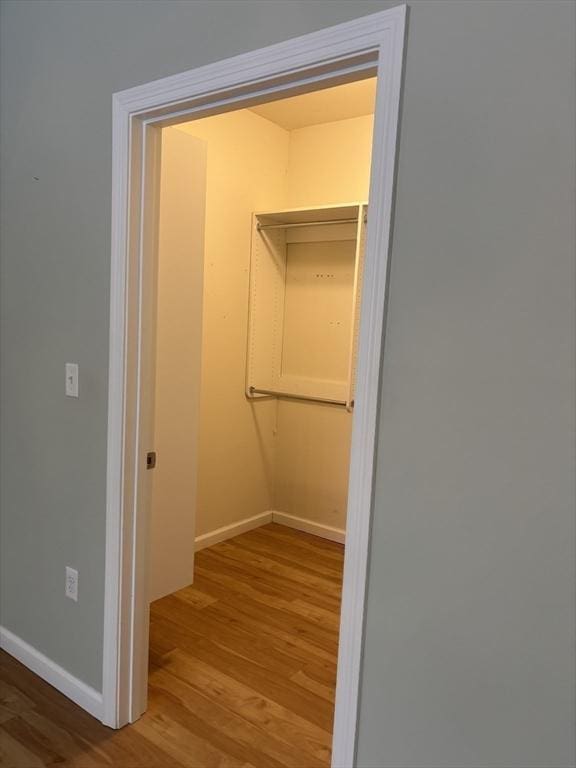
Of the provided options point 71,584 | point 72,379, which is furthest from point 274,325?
point 71,584

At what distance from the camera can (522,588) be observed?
105cm

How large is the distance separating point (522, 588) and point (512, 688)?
0.69 ft

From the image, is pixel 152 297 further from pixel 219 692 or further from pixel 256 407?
pixel 256 407

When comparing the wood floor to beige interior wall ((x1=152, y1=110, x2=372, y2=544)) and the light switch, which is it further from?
the light switch

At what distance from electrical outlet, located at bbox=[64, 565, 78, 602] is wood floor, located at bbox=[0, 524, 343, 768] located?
387 millimetres

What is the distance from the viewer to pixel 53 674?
6.64 ft

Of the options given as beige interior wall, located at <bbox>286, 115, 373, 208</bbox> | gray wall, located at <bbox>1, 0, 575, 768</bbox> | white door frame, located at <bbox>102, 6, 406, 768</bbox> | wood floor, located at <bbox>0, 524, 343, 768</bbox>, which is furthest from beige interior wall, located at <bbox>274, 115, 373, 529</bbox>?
gray wall, located at <bbox>1, 0, 575, 768</bbox>

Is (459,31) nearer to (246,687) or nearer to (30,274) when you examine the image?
(30,274)

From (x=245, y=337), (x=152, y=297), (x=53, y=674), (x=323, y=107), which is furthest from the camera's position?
(x=245, y=337)

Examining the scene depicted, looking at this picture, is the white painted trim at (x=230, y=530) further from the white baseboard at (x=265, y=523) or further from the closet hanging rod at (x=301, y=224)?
the closet hanging rod at (x=301, y=224)

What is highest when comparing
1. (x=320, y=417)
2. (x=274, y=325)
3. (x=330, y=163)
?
(x=330, y=163)

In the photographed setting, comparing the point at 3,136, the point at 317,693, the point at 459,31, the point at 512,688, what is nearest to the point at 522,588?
the point at 512,688

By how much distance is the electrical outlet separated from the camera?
1.93 metres

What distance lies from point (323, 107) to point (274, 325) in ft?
4.46
